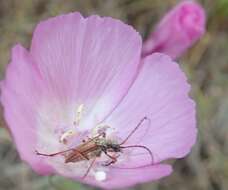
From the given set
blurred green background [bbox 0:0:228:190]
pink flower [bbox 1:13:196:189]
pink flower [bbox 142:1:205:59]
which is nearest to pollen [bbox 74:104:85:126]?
A: pink flower [bbox 1:13:196:189]

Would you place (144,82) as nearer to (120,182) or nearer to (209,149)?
(120,182)

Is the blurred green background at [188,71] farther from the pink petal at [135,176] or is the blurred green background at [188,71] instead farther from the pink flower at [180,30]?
the pink petal at [135,176]

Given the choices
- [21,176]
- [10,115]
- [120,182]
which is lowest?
[120,182]

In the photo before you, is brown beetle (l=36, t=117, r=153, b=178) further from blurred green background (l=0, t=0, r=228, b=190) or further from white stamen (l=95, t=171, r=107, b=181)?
blurred green background (l=0, t=0, r=228, b=190)

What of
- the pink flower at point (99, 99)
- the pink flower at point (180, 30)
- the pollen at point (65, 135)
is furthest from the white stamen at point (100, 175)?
the pink flower at point (180, 30)

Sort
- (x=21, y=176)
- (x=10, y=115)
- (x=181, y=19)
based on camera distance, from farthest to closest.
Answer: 1. (x=21, y=176)
2. (x=181, y=19)
3. (x=10, y=115)

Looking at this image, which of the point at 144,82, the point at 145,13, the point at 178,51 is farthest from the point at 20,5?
the point at 144,82

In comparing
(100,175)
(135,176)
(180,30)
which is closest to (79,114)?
(100,175)
